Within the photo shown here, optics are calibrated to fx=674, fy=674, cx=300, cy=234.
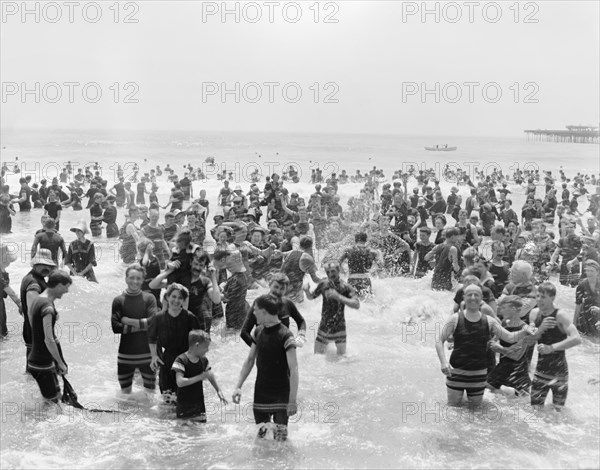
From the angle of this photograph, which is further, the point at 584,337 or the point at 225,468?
the point at 584,337

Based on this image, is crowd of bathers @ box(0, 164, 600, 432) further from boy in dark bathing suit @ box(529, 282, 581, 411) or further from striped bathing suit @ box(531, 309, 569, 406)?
striped bathing suit @ box(531, 309, 569, 406)

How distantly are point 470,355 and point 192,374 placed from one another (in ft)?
8.18

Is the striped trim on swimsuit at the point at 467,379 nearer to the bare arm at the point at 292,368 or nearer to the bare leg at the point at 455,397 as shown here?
the bare leg at the point at 455,397

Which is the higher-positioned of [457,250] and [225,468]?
[457,250]

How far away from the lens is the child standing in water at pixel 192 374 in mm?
5617

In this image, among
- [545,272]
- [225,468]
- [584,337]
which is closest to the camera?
[225,468]

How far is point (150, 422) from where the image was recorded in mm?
6379

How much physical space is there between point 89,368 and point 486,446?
4.85 m

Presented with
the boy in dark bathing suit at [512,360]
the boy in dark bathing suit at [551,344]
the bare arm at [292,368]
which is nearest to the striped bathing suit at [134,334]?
the bare arm at [292,368]

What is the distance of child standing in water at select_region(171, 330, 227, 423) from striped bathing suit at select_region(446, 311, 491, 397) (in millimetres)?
2146

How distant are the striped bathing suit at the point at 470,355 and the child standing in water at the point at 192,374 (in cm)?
215

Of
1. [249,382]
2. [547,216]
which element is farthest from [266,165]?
[249,382]

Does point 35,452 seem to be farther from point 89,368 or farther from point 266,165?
point 266,165

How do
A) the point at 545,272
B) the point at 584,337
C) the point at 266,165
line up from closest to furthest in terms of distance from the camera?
1. the point at 584,337
2. the point at 545,272
3. the point at 266,165
